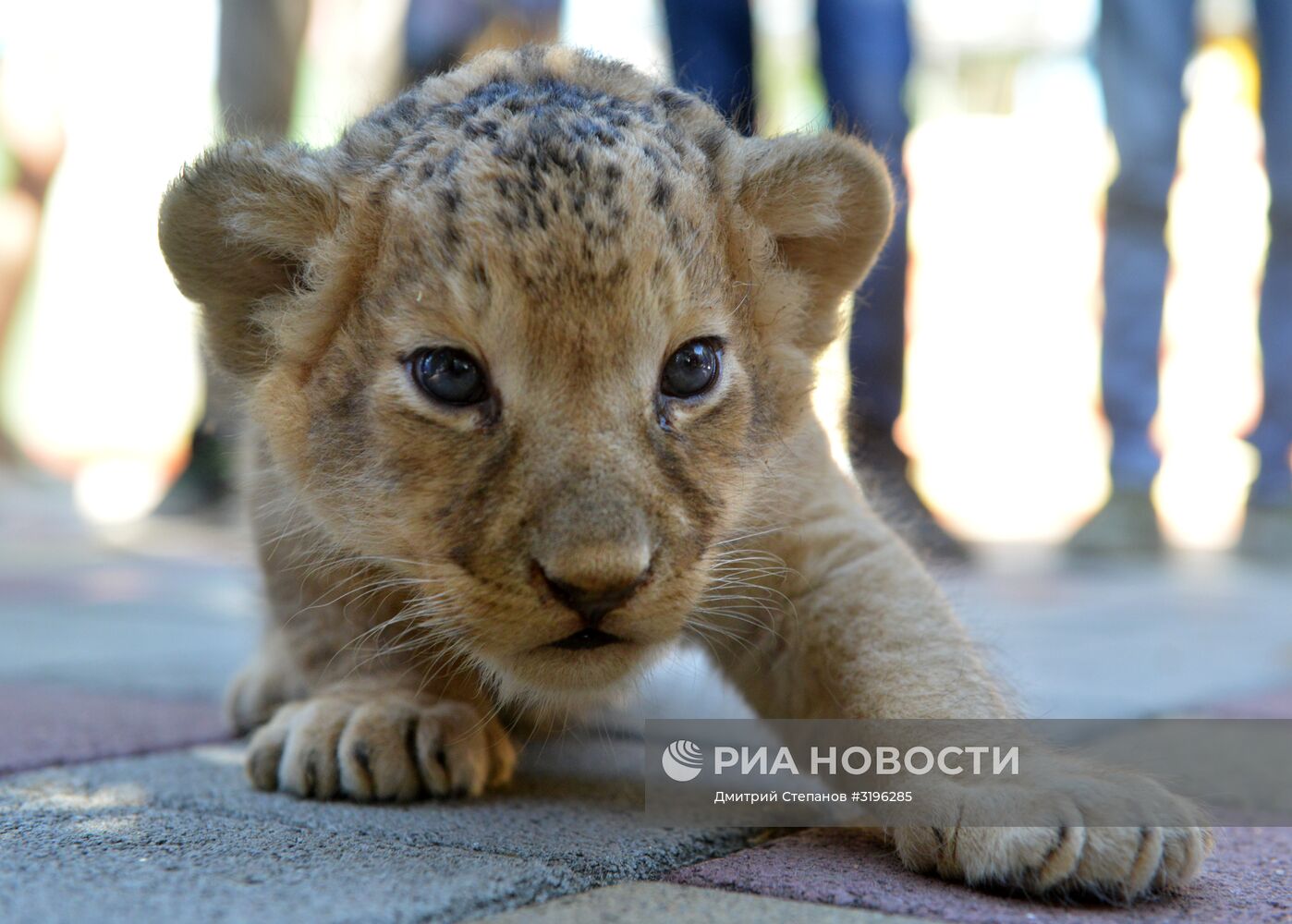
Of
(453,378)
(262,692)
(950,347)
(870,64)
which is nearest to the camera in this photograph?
(453,378)

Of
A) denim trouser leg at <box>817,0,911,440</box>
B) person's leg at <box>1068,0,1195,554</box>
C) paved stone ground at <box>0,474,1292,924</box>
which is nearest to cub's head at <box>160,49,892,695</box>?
paved stone ground at <box>0,474,1292,924</box>

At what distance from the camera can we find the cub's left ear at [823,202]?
111 inches

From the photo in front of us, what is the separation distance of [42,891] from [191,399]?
40.4 feet

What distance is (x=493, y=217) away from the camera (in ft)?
7.92

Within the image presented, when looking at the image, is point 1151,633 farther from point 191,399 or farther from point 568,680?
point 191,399

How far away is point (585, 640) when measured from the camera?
2281 mm

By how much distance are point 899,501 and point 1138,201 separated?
421cm

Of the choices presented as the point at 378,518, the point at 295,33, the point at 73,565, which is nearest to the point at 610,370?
the point at 378,518

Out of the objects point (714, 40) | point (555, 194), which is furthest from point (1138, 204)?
point (555, 194)

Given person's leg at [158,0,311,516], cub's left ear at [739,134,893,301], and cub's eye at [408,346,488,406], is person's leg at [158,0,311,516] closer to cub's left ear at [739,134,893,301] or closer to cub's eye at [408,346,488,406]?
cub's left ear at [739,134,893,301]

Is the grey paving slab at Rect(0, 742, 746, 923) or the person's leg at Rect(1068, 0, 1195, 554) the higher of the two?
the person's leg at Rect(1068, 0, 1195, 554)

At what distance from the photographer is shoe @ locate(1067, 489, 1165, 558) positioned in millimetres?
8727

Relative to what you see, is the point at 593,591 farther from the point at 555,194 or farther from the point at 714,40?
the point at 714,40

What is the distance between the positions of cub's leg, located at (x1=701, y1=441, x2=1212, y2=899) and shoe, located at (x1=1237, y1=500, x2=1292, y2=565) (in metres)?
6.65
